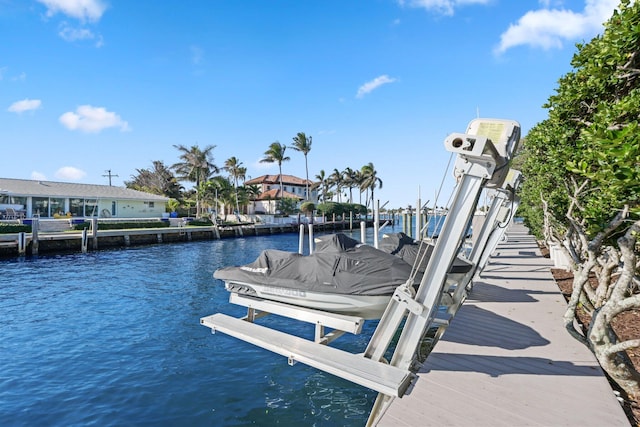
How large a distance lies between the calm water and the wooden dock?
1648 millimetres

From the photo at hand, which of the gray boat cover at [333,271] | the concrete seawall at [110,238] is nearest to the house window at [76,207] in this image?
the concrete seawall at [110,238]

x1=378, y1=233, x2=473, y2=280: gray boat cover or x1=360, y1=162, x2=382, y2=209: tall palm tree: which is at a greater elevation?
x1=360, y1=162, x2=382, y2=209: tall palm tree

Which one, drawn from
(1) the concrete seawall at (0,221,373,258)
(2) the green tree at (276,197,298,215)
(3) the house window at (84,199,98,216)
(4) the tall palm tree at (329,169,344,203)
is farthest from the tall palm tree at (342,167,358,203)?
(3) the house window at (84,199,98,216)

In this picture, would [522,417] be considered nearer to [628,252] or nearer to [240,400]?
[628,252]

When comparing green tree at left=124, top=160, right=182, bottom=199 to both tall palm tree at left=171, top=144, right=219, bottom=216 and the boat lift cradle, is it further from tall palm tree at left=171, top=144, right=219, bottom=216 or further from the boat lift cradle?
the boat lift cradle

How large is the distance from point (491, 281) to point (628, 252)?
300 inches

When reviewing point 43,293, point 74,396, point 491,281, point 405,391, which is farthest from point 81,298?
point 491,281

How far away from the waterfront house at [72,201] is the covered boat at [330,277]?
3515cm

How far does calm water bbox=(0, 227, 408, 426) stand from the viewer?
5.88 metres

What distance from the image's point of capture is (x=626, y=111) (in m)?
4.15

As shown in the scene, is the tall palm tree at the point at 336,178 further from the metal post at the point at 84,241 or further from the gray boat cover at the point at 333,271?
the gray boat cover at the point at 333,271

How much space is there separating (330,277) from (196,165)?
182 feet

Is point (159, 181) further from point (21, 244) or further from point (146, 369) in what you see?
point (146, 369)

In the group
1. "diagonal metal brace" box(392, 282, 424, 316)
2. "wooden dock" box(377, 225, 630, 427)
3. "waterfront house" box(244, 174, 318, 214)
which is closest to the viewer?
"wooden dock" box(377, 225, 630, 427)
